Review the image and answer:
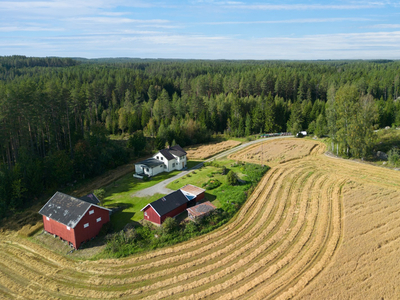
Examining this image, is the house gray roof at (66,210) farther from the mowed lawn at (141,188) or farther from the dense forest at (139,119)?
the dense forest at (139,119)

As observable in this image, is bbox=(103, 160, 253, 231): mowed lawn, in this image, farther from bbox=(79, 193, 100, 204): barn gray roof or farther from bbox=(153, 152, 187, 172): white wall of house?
bbox=(79, 193, 100, 204): barn gray roof

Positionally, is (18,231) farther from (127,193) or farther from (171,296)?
(171,296)

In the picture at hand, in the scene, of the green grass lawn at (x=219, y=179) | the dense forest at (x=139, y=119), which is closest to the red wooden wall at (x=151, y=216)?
the green grass lawn at (x=219, y=179)

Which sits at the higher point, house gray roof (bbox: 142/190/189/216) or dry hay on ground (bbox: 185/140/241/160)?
house gray roof (bbox: 142/190/189/216)

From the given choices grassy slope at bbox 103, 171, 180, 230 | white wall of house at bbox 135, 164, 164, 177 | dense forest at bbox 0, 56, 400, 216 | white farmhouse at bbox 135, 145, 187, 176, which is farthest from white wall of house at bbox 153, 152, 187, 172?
dense forest at bbox 0, 56, 400, 216

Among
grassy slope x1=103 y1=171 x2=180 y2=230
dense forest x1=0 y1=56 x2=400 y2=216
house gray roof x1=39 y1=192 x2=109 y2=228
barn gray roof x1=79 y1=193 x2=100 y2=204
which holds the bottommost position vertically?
grassy slope x1=103 y1=171 x2=180 y2=230

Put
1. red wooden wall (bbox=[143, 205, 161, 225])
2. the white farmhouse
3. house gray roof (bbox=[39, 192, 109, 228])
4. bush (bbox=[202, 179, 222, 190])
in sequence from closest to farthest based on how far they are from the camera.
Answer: house gray roof (bbox=[39, 192, 109, 228]) < red wooden wall (bbox=[143, 205, 161, 225]) < bush (bbox=[202, 179, 222, 190]) < the white farmhouse

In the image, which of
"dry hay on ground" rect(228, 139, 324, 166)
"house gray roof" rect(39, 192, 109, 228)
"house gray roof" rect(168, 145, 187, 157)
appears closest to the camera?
"house gray roof" rect(39, 192, 109, 228)
